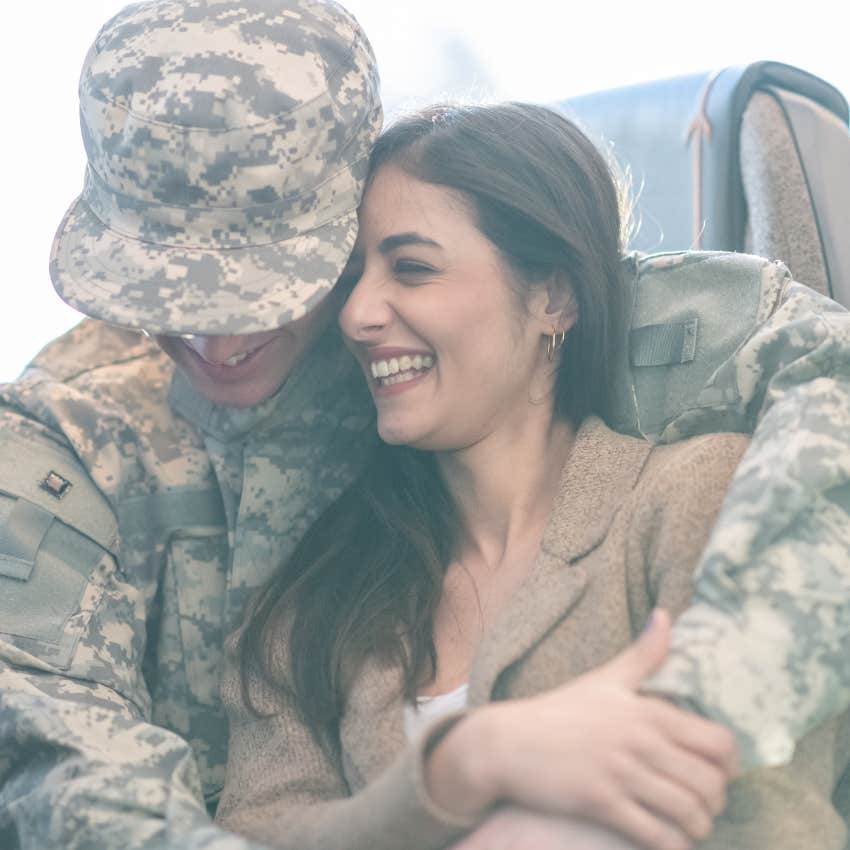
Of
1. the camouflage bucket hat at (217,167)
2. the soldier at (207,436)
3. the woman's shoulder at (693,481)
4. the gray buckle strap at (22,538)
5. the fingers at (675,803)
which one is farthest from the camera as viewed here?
the gray buckle strap at (22,538)

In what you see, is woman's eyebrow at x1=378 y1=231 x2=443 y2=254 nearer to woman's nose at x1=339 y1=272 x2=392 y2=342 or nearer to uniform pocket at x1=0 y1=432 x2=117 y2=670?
woman's nose at x1=339 y1=272 x2=392 y2=342

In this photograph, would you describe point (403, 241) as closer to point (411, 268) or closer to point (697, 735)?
point (411, 268)

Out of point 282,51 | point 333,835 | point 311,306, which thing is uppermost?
point 282,51

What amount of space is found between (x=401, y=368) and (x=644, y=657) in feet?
1.52

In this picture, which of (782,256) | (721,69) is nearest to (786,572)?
(782,256)

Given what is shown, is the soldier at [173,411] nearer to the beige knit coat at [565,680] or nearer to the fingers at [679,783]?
the beige knit coat at [565,680]

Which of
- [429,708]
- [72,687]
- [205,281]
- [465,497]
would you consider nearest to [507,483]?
[465,497]

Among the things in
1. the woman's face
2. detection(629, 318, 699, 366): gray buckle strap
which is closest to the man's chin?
the woman's face

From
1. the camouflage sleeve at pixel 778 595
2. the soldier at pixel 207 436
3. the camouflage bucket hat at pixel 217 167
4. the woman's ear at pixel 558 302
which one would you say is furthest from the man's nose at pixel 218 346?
the camouflage sleeve at pixel 778 595

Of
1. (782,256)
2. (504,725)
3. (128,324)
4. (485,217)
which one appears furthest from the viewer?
(782,256)

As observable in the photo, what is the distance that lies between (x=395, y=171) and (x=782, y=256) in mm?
617

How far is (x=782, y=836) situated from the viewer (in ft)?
3.53

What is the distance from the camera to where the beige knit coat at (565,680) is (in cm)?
108

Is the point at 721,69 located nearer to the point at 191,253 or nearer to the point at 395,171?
the point at 395,171
